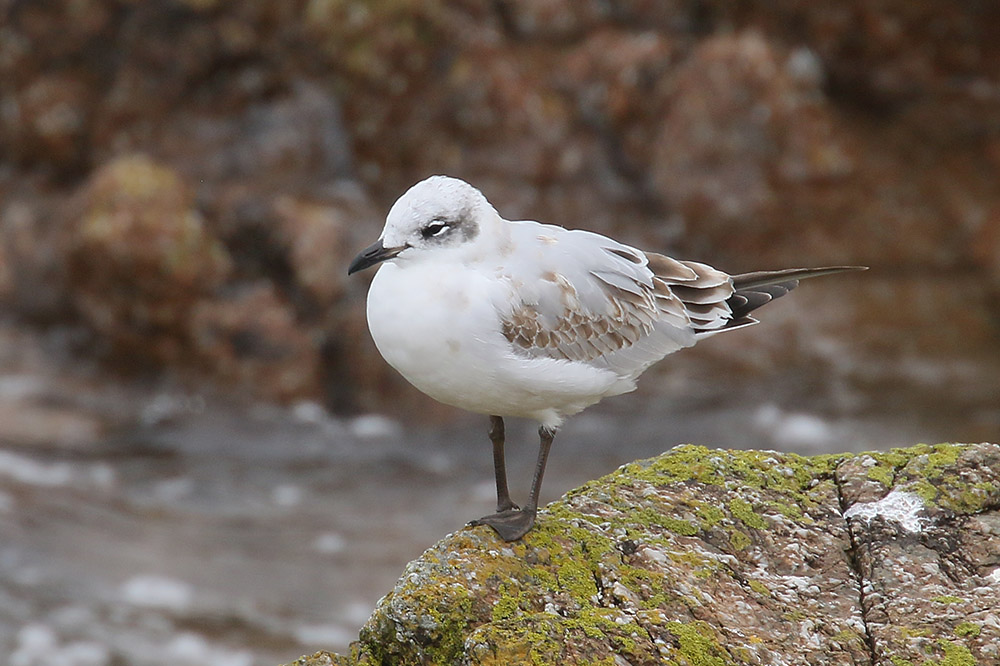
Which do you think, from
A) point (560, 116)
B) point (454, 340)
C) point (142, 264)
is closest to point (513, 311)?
point (454, 340)

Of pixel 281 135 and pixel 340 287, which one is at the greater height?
pixel 281 135

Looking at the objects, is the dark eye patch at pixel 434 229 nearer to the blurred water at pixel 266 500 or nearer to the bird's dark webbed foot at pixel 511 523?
the bird's dark webbed foot at pixel 511 523

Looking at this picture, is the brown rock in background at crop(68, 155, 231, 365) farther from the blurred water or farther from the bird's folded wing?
the bird's folded wing

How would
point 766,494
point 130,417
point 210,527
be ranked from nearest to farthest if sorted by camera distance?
point 766,494
point 210,527
point 130,417

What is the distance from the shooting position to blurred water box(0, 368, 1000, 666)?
30.7 feet

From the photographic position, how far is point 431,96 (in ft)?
44.1

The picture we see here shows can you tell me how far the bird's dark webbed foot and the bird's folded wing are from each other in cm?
66

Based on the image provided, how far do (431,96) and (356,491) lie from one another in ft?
15.7

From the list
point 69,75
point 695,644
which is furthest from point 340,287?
point 695,644

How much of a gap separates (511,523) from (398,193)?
901 centimetres

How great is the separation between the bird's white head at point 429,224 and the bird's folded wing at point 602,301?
0.26 m

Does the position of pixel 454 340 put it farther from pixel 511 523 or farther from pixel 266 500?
pixel 266 500

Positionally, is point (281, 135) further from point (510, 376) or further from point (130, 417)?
point (510, 376)

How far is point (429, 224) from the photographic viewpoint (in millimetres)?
4660
